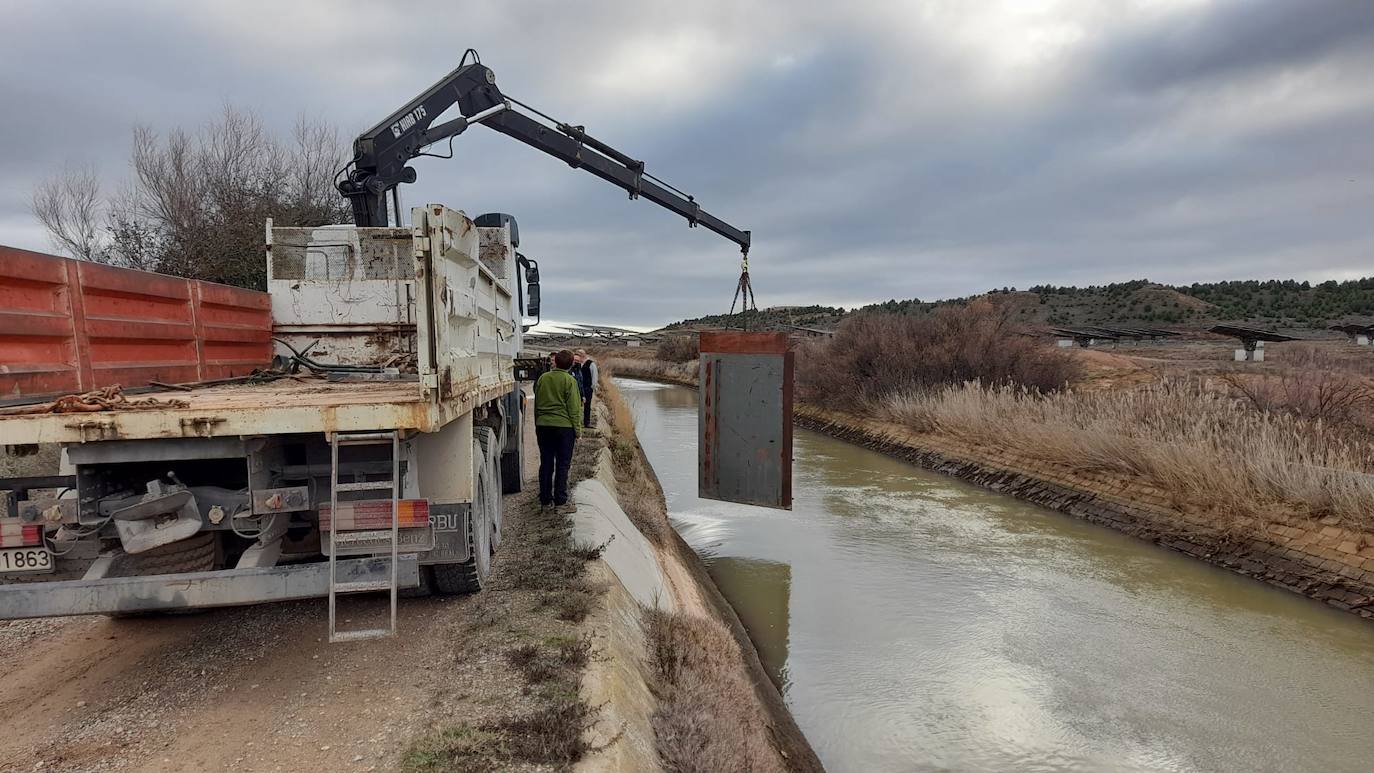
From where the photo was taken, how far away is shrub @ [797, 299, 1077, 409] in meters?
20.1

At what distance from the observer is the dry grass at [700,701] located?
3711 millimetres

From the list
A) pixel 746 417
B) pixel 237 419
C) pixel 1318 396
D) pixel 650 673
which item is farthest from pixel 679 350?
pixel 237 419

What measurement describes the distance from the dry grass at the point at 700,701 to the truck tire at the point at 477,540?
48.1 inches

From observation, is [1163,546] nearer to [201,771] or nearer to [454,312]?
[454,312]

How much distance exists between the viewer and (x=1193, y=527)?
9.89m

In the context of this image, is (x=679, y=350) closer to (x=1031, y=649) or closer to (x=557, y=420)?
(x=557, y=420)

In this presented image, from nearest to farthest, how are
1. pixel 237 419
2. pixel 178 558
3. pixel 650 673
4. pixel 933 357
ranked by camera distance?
pixel 237 419
pixel 178 558
pixel 650 673
pixel 933 357

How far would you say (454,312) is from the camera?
13.9 feet

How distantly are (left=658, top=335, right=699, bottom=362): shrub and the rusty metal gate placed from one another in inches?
1426

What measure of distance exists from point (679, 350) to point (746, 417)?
39.3 meters

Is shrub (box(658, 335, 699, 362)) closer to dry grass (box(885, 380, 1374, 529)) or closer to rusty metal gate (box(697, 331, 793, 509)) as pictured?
dry grass (box(885, 380, 1374, 529))

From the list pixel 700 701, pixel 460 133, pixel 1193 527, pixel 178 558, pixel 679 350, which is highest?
pixel 460 133

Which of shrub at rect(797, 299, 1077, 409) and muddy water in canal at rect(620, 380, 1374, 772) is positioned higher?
shrub at rect(797, 299, 1077, 409)

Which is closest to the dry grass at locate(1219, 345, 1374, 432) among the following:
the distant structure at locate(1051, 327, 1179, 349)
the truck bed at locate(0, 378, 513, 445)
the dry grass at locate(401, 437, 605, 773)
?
the dry grass at locate(401, 437, 605, 773)
